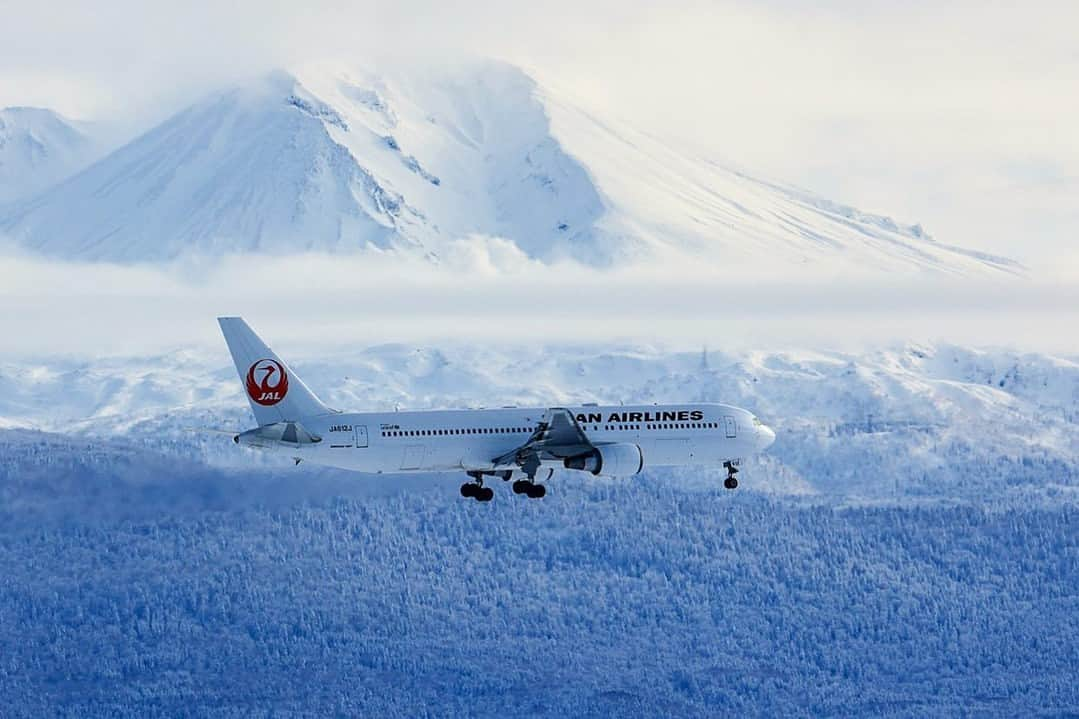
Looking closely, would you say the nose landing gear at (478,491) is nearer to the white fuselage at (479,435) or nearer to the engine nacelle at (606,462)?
the white fuselage at (479,435)

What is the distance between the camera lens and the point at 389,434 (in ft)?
541

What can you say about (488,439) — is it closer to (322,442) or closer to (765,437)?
(322,442)

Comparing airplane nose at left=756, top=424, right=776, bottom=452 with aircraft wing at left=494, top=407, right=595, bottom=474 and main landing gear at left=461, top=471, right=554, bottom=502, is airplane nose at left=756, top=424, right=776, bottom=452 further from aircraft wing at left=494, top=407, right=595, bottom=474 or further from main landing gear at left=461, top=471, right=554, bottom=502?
main landing gear at left=461, top=471, right=554, bottom=502

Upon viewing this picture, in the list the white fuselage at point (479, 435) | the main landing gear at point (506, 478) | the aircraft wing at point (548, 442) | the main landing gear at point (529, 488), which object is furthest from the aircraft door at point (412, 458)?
the main landing gear at point (529, 488)

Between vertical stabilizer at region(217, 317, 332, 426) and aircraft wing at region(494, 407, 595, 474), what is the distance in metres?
14.7

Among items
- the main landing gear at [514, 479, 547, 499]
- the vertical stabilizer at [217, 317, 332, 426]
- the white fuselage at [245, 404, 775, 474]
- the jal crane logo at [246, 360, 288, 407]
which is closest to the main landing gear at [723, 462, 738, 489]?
the white fuselage at [245, 404, 775, 474]

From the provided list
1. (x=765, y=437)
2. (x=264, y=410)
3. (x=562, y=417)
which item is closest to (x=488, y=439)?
(x=562, y=417)

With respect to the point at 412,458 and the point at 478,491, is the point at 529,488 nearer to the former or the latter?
the point at 478,491

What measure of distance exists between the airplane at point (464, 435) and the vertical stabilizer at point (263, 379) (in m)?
0.07

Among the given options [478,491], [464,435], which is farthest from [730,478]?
[464,435]

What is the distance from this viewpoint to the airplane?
164250 mm

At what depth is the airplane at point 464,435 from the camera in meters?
164

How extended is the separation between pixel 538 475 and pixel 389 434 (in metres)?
13.2

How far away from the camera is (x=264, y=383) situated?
541ft
